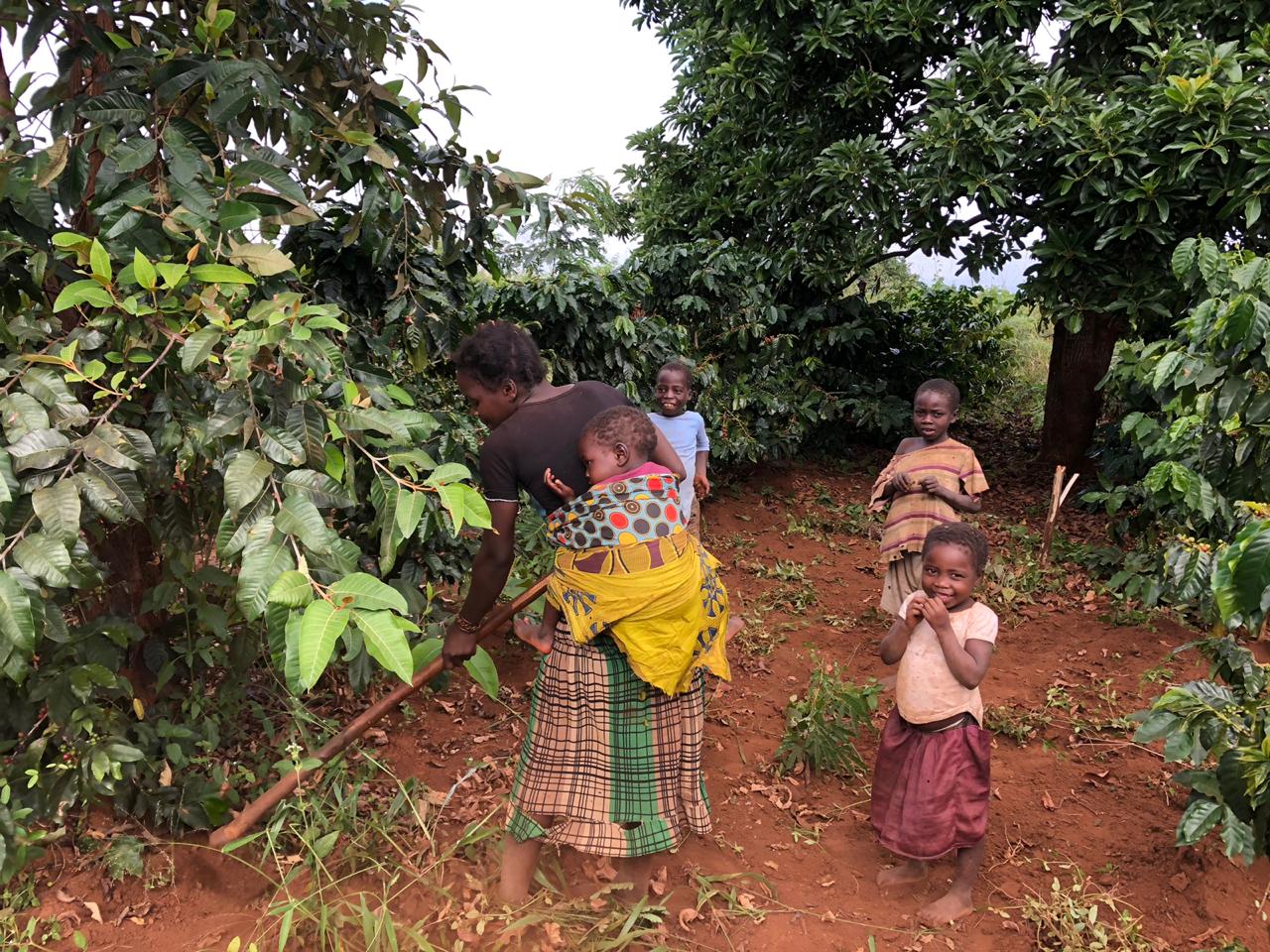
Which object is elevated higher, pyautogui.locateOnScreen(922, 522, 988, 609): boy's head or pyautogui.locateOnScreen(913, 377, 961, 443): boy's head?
pyautogui.locateOnScreen(913, 377, 961, 443): boy's head

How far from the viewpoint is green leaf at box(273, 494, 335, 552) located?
149cm

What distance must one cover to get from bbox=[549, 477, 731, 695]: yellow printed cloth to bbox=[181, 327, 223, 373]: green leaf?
0.92 metres

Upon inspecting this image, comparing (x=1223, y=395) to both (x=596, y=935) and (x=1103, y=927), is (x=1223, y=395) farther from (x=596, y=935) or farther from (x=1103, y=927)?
(x=596, y=935)

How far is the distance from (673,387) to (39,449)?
311cm

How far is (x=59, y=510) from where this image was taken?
1554mm

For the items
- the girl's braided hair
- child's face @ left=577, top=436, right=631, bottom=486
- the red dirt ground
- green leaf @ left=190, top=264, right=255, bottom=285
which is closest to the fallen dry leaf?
the red dirt ground

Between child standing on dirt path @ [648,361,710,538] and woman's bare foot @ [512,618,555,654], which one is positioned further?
child standing on dirt path @ [648,361,710,538]

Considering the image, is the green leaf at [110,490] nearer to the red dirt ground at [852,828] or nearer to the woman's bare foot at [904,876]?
the red dirt ground at [852,828]

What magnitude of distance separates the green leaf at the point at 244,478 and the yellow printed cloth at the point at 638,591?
0.82 meters

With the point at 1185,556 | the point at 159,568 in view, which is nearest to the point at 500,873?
the point at 159,568

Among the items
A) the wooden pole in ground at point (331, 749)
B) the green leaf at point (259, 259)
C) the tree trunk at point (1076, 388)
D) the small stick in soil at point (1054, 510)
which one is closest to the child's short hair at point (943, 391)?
the small stick in soil at point (1054, 510)

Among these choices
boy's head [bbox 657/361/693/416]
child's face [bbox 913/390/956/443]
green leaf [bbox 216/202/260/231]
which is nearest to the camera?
green leaf [bbox 216/202/260/231]

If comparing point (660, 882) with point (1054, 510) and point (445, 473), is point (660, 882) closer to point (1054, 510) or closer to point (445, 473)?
point (445, 473)

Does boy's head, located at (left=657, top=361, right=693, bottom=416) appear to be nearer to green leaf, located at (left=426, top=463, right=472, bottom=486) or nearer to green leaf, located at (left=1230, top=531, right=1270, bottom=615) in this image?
green leaf, located at (left=426, top=463, right=472, bottom=486)
